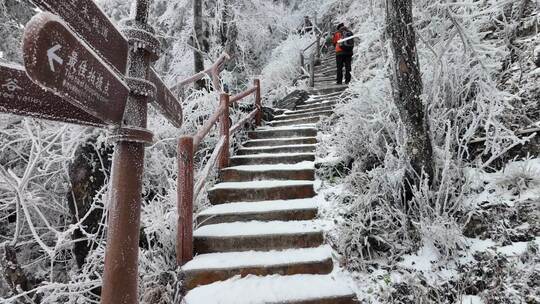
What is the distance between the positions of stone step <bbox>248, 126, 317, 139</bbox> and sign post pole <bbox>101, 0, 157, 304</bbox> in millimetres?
4688

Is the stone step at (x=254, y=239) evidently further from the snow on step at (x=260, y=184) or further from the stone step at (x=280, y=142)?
the stone step at (x=280, y=142)

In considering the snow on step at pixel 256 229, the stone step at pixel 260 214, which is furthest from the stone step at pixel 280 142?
the snow on step at pixel 256 229

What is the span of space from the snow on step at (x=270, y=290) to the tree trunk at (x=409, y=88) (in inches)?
53.9

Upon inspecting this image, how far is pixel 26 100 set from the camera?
4.10 ft

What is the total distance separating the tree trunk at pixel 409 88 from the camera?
330cm

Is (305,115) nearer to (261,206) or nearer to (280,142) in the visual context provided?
(280,142)

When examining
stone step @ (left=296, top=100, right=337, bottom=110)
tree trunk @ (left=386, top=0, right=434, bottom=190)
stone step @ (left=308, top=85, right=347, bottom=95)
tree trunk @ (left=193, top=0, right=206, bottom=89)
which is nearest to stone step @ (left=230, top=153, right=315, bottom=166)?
tree trunk @ (left=386, top=0, right=434, bottom=190)

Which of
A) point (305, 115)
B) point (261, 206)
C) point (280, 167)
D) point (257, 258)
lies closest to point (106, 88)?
point (257, 258)

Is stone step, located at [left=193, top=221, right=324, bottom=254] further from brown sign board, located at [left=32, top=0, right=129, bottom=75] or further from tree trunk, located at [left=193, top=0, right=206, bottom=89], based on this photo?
tree trunk, located at [left=193, top=0, right=206, bottom=89]

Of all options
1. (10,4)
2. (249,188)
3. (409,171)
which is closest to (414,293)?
(409,171)

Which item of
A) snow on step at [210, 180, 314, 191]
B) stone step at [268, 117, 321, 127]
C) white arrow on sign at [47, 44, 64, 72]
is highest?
stone step at [268, 117, 321, 127]

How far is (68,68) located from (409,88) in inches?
126

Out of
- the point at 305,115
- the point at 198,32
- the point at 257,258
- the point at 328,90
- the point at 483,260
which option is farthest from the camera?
the point at 328,90

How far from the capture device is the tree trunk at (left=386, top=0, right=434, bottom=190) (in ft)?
10.8
